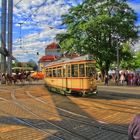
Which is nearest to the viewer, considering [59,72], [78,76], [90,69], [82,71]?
[90,69]

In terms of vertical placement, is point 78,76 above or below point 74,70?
below

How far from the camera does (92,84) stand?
26.9 meters

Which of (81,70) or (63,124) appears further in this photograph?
(81,70)

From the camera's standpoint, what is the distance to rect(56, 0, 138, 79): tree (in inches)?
2431

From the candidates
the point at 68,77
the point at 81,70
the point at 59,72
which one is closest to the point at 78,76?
the point at 81,70

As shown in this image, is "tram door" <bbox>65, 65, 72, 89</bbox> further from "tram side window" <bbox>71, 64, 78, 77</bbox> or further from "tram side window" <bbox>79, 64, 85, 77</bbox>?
"tram side window" <bbox>79, 64, 85, 77</bbox>

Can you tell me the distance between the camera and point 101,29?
203 feet

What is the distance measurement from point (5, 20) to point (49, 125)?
40933 millimetres

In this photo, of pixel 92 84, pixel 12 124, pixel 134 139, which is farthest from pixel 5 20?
pixel 134 139

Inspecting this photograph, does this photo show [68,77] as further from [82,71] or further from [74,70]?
[82,71]

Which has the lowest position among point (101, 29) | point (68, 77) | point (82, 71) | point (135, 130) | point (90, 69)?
point (135, 130)

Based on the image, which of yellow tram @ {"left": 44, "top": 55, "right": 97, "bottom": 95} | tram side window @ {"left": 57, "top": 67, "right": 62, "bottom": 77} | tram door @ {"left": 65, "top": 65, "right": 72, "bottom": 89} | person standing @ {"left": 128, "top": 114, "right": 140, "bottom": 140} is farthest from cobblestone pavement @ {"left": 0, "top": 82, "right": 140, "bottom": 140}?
tram side window @ {"left": 57, "top": 67, "right": 62, "bottom": 77}

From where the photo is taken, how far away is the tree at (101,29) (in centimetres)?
6175

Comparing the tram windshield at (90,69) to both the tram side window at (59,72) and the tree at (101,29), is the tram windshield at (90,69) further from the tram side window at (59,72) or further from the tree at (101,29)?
the tree at (101,29)
